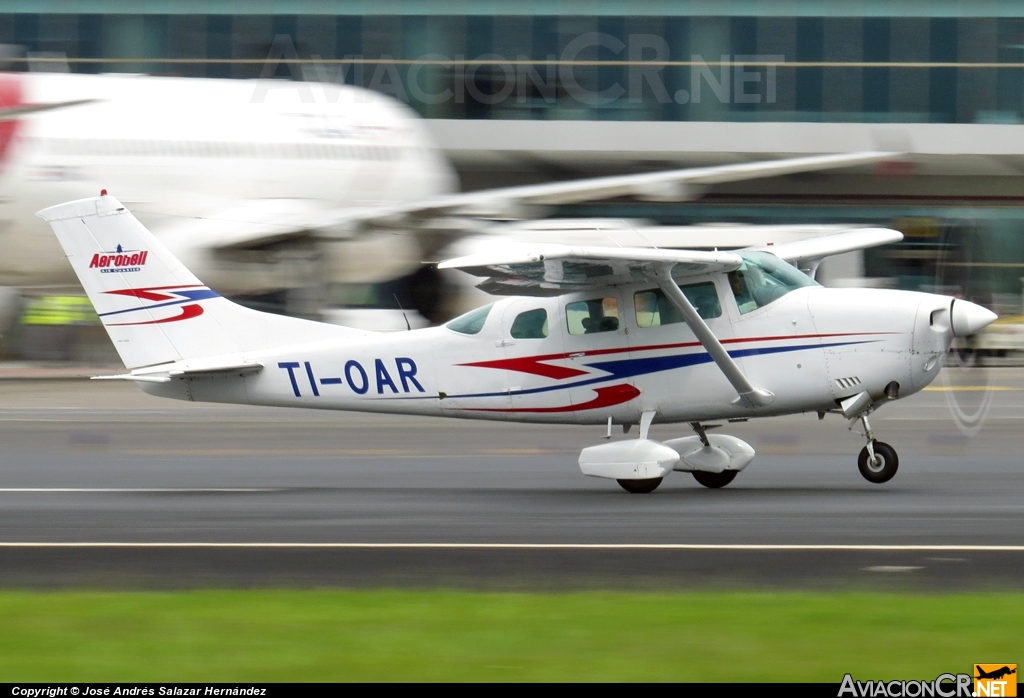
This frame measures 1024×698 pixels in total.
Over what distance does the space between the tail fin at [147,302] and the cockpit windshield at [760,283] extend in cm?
364

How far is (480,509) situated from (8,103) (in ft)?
59.3

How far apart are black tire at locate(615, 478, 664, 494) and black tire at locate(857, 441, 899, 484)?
70.7 inches

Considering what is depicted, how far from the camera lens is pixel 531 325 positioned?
1174cm

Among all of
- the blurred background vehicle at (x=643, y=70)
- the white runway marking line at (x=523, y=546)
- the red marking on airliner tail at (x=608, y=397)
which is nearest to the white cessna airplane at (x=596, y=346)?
the red marking on airliner tail at (x=608, y=397)

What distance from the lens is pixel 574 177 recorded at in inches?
1620

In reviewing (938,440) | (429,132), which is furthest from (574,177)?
(938,440)

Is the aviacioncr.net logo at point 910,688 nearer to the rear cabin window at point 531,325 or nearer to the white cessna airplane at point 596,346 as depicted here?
the white cessna airplane at point 596,346

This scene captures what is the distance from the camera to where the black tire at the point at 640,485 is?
11.3 m

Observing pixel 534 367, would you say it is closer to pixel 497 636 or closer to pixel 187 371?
pixel 187 371

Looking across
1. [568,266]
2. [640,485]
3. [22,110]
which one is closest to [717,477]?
[640,485]

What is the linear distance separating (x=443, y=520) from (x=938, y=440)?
7806mm

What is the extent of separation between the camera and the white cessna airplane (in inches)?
427

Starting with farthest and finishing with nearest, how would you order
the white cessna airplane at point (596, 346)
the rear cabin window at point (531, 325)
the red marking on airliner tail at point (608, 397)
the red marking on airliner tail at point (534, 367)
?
1. the rear cabin window at point (531, 325)
2. the red marking on airliner tail at point (534, 367)
3. the red marking on airliner tail at point (608, 397)
4. the white cessna airplane at point (596, 346)

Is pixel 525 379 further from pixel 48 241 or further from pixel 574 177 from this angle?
pixel 574 177
